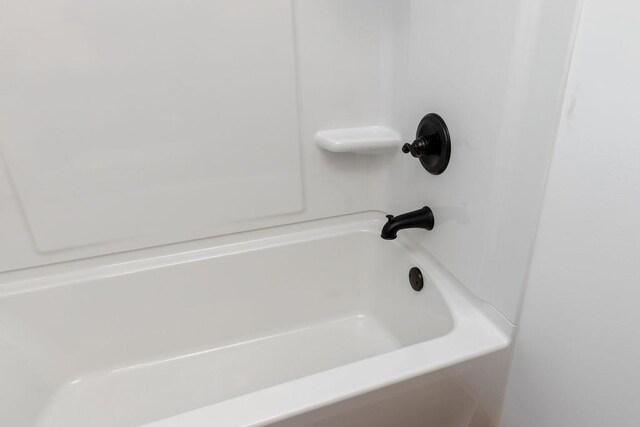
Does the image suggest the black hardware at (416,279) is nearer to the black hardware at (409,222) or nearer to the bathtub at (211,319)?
the bathtub at (211,319)

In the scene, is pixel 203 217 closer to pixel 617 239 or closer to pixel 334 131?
pixel 334 131

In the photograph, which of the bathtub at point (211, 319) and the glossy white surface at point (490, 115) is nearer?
the glossy white surface at point (490, 115)

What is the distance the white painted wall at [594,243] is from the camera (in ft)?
1.95

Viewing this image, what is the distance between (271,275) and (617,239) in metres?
0.98

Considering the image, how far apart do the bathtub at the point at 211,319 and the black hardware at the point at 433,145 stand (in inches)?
11.6

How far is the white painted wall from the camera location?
0.59 m

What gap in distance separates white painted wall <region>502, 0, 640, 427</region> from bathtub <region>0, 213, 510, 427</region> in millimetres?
165

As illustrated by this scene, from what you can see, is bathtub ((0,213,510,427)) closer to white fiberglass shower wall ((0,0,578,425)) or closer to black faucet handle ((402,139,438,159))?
white fiberglass shower wall ((0,0,578,425))

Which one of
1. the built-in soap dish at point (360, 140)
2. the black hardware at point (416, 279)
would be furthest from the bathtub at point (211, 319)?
the built-in soap dish at point (360, 140)

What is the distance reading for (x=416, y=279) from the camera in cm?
119

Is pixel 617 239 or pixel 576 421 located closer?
pixel 617 239

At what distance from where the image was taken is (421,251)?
1209 millimetres

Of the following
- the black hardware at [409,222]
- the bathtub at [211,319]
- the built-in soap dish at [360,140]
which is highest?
the built-in soap dish at [360,140]

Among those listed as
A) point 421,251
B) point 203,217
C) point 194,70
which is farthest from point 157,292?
point 421,251
